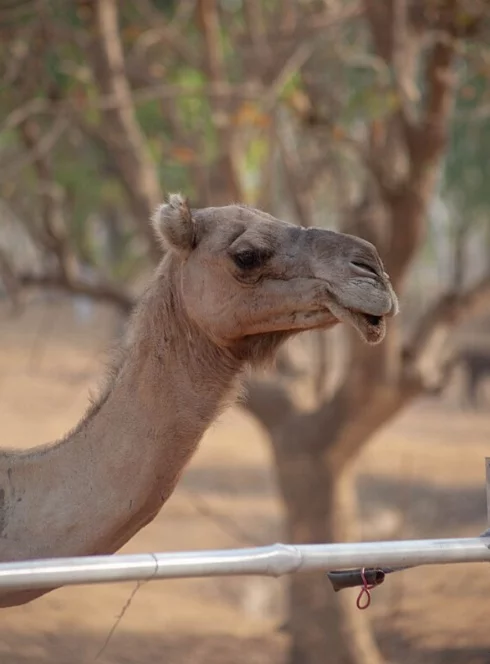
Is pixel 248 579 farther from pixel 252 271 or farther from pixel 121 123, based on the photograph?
pixel 252 271

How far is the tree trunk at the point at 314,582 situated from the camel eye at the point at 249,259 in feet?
16.9

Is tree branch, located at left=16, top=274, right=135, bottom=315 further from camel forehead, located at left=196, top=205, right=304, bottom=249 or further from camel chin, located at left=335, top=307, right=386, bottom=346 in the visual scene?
camel chin, located at left=335, top=307, right=386, bottom=346

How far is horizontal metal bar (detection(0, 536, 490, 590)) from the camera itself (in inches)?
107

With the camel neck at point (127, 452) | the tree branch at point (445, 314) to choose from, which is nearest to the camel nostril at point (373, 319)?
the camel neck at point (127, 452)

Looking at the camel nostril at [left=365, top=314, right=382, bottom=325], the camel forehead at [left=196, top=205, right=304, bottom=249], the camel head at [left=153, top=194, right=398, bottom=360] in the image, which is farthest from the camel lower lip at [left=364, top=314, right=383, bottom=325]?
the camel forehead at [left=196, top=205, right=304, bottom=249]

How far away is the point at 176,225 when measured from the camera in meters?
3.94

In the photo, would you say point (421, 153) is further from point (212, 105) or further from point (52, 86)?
point (52, 86)

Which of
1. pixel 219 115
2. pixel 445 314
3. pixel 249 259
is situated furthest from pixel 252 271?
pixel 445 314

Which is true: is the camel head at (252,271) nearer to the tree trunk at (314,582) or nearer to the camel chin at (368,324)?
the camel chin at (368,324)

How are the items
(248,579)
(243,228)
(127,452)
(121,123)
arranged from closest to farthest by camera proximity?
1. (127,452)
2. (243,228)
3. (121,123)
4. (248,579)

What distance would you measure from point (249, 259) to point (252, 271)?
0.04m

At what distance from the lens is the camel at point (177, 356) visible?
144 inches

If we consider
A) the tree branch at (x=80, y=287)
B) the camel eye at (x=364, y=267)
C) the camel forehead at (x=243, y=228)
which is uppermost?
the tree branch at (x=80, y=287)

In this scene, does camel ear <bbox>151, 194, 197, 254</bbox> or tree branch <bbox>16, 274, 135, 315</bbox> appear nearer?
camel ear <bbox>151, 194, 197, 254</bbox>
